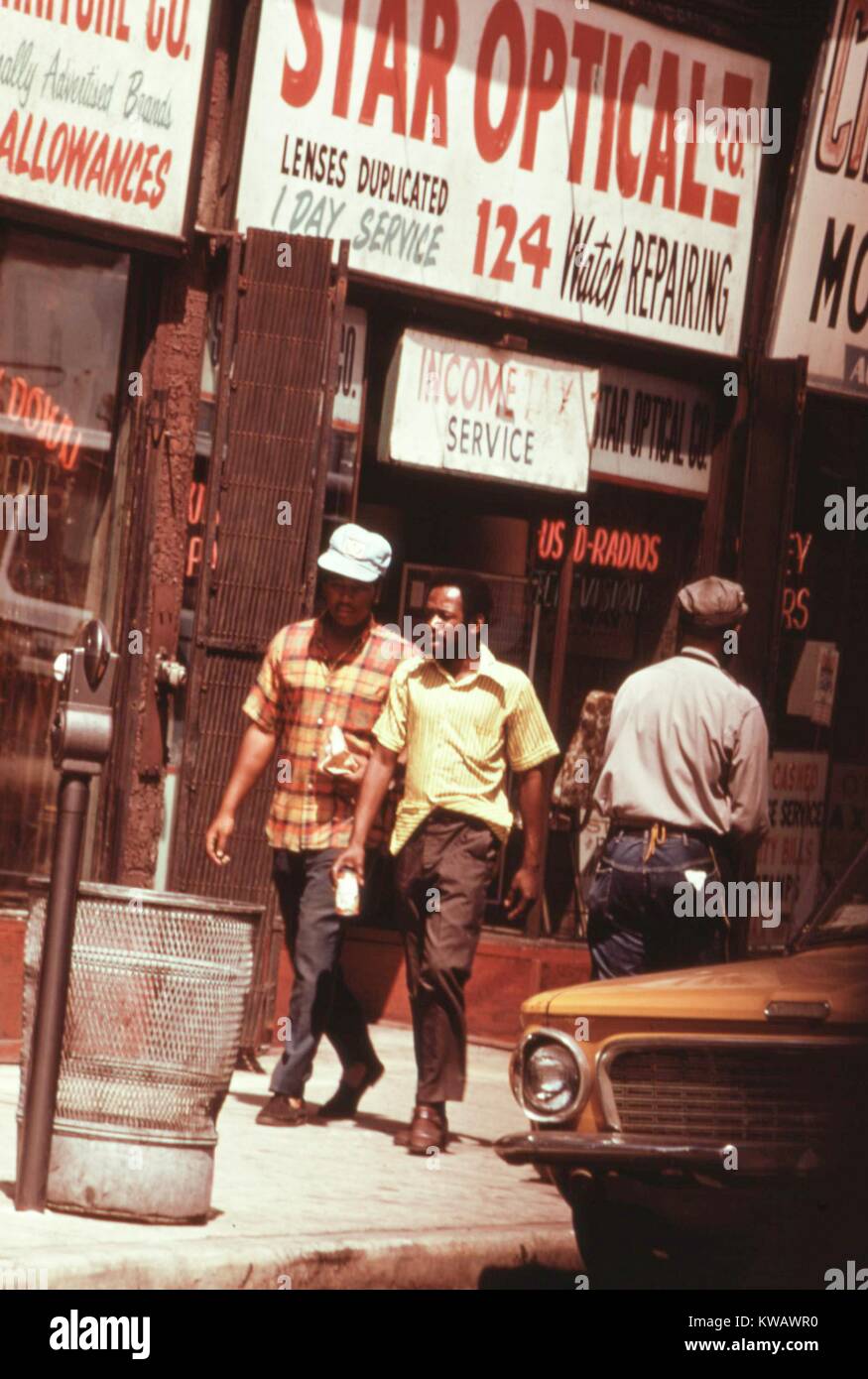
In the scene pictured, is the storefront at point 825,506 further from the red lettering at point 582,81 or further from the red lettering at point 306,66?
the red lettering at point 306,66

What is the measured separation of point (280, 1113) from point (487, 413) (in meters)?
4.17

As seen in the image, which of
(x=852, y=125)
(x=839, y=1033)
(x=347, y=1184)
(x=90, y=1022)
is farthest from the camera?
(x=852, y=125)

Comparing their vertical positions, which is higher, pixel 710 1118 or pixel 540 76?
pixel 540 76

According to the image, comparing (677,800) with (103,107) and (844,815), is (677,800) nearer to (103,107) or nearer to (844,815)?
(103,107)

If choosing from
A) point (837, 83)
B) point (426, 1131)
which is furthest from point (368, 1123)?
point (837, 83)

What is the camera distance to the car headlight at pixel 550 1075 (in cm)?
624

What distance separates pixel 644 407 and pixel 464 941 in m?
4.71

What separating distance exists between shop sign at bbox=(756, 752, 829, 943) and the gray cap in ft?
17.9

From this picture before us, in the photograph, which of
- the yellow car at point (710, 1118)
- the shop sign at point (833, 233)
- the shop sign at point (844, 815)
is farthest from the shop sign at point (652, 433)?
the yellow car at point (710, 1118)

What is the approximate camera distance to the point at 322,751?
30.0ft

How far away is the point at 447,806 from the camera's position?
29.2 feet

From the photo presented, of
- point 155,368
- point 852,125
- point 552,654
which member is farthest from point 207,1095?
point 852,125

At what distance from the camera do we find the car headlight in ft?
20.5
